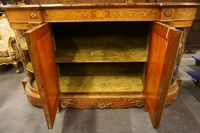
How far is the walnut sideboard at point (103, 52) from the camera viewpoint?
88 cm

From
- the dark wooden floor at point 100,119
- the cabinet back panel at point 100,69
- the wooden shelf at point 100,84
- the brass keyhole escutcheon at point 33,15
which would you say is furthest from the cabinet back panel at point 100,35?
the dark wooden floor at point 100,119

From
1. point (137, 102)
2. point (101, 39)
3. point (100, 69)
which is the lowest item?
point (137, 102)

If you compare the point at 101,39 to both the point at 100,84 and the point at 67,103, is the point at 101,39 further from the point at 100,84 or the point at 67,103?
the point at 67,103

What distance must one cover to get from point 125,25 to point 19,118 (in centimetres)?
144

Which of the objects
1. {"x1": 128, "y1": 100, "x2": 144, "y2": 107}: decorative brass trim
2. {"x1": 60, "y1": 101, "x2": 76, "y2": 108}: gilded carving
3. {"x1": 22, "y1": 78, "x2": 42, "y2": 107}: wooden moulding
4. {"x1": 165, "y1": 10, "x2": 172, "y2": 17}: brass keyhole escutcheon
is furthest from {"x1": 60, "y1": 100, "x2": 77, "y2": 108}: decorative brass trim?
{"x1": 165, "y1": 10, "x2": 172, "y2": 17}: brass keyhole escutcheon

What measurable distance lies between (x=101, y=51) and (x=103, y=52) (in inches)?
1.2

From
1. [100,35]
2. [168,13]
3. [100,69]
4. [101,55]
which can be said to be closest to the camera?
[168,13]

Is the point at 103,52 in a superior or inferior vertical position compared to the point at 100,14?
inferior

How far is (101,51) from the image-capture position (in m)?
1.50

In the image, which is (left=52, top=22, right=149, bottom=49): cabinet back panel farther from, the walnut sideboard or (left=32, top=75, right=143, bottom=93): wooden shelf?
(left=32, top=75, right=143, bottom=93): wooden shelf

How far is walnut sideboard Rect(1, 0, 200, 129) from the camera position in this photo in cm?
88

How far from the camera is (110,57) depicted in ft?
4.53

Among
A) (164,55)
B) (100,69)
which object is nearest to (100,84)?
(100,69)

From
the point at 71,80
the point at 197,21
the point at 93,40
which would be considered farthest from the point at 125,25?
the point at 197,21
